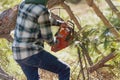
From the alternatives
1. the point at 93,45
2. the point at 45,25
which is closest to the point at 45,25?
the point at 45,25

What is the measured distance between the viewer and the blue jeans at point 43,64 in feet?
10.4

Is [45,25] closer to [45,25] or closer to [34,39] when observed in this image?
[45,25]

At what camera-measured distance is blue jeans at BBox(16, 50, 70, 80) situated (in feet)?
10.4

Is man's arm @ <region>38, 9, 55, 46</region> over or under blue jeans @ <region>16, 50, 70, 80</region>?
over

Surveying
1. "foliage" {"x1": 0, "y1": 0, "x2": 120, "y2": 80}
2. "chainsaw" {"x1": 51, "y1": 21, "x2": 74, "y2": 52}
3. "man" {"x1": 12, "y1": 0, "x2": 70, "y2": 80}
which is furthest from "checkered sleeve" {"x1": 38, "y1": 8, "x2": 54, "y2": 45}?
"foliage" {"x1": 0, "y1": 0, "x2": 120, "y2": 80}

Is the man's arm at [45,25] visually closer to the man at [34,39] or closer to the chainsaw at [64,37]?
the man at [34,39]

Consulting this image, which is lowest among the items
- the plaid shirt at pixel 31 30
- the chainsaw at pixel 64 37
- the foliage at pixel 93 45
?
the foliage at pixel 93 45

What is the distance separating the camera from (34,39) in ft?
10.1

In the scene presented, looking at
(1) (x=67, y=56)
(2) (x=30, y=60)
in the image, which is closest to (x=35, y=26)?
(2) (x=30, y=60)

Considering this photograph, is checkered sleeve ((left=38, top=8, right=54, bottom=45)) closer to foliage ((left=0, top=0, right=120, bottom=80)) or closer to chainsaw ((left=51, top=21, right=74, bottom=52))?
chainsaw ((left=51, top=21, right=74, bottom=52))

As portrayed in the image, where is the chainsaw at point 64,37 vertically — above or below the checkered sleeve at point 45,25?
below

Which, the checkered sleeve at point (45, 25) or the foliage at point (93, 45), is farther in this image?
the foliage at point (93, 45)

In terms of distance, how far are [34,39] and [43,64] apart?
0.96ft

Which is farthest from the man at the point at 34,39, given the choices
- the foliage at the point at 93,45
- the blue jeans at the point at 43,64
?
the foliage at the point at 93,45
